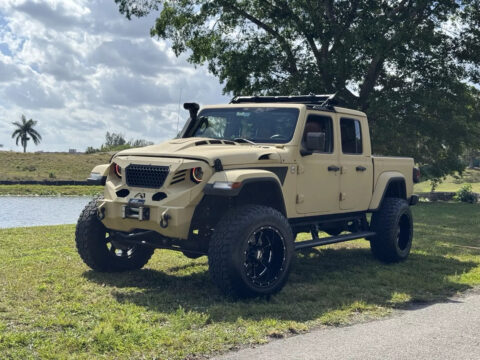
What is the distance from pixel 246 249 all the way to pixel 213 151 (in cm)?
114

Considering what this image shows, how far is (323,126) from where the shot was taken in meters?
8.24

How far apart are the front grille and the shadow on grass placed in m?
1.21

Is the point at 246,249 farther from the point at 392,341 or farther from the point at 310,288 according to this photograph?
the point at 392,341

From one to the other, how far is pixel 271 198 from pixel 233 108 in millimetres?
1568

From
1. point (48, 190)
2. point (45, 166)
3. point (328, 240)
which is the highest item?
point (45, 166)

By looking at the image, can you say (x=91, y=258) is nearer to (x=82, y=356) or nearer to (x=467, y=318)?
(x=82, y=356)

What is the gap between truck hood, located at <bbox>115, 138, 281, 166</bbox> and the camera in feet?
21.6

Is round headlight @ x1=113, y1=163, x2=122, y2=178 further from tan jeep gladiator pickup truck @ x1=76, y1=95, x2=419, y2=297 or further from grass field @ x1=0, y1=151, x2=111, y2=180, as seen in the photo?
grass field @ x1=0, y1=151, x2=111, y2=180

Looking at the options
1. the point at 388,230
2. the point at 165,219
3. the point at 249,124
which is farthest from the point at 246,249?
the point at 388,230

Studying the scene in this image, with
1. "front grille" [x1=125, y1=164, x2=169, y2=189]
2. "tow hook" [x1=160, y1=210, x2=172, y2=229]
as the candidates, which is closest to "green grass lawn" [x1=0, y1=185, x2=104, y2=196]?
"front grille" [x1=125, y1=164, x2=169, y2=189]

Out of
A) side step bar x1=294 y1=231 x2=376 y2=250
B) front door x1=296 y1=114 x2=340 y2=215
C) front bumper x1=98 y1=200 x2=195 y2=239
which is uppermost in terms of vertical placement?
front door x1=296 y1=114 x2=340 y2=215

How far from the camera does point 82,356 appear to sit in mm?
4621

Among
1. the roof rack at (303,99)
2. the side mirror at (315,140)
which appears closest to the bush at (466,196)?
the roof rack at (303,99)

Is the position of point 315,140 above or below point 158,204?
above
